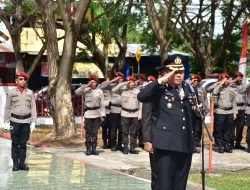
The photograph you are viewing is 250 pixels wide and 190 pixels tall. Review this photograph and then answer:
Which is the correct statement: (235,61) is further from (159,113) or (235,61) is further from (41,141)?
(159,113)

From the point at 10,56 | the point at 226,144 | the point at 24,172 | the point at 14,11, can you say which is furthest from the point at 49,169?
the point at 10,56

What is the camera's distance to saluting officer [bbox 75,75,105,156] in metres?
15.3

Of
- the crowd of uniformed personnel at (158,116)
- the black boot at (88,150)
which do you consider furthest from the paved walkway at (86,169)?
the crowd of uniformed personnel at (158,116)

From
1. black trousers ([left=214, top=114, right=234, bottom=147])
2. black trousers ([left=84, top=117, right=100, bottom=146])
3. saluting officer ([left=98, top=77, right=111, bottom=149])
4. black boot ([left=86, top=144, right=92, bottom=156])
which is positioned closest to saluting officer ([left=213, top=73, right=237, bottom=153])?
black trousers ([left=214, top=114, right=234, bottom=147])

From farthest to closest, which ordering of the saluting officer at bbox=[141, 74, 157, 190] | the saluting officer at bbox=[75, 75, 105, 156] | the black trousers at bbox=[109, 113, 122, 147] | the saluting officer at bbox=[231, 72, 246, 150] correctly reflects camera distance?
the saluting officer at bbox=[231, 72, 246, 150] → the black trousers at bbox=[109, 113, 122, 147] → the saluting officer at bbox=[75, 75, 105, 156] → the saluting officer at bbox=[141, 74, 157, 190]

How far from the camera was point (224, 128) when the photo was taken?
16.3 m

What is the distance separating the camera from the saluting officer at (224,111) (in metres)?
16.0

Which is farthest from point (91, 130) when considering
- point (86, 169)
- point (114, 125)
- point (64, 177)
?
point (64, 177)

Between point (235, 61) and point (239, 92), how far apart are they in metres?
24.2

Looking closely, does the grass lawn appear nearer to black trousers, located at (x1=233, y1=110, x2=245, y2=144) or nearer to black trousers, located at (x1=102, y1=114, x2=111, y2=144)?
black trousers, located at (x1=233, y1=110, x2=245, y2=144)

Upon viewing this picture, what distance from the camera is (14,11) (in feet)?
92.3

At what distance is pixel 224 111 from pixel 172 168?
871cm

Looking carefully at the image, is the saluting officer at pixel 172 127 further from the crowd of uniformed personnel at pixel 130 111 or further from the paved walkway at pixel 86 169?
the crowd of uniformed personnel at pixel 130 111

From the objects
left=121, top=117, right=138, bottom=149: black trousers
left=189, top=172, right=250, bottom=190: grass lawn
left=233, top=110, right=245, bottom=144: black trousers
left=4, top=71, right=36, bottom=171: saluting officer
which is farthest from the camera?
left=233, top=110, right=245, bottom=144: black trousers
